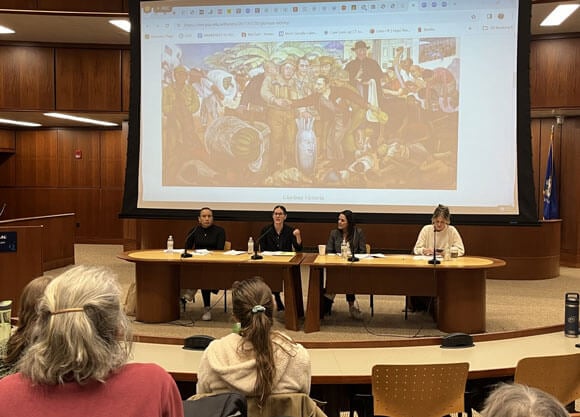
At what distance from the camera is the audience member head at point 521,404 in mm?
1170

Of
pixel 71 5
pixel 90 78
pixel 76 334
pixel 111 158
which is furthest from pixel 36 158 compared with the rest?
pixel 76 334

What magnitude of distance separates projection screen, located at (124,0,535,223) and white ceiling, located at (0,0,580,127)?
1531 mm

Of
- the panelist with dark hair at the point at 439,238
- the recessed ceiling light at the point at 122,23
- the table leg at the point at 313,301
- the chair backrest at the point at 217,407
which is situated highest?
the recessed ceiling light at the point at 122,23

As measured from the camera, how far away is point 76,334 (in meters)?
1.26

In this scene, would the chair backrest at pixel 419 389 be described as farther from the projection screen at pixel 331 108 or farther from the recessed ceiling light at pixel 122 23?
the recessed ceiling light at pixel 122 23

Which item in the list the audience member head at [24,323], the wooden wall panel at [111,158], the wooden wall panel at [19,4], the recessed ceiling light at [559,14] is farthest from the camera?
the wooden wall panel at [111,158]

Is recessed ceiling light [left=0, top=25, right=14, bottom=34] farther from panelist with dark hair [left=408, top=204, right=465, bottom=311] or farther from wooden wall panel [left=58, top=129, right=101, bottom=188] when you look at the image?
panelist with dark hair [left=408, top=204, right=465, bottom=311]

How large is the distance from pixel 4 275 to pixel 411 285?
4.24 metres

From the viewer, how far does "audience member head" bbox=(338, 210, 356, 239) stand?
6223 mm

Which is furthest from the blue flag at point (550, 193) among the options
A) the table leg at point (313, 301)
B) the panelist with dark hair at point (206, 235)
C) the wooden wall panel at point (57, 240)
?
the wooden wall panel at point (57, 240)

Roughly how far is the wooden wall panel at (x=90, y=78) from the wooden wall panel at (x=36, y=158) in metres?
4.04

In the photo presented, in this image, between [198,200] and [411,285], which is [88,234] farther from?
A: [411,285]

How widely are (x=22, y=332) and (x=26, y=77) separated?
27.9ft

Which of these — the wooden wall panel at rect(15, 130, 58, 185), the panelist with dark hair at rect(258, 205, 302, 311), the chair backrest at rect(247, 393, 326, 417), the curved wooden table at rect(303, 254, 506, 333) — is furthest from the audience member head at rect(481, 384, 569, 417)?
the wooden wall panel at rect(15, 130, 58, 185)
